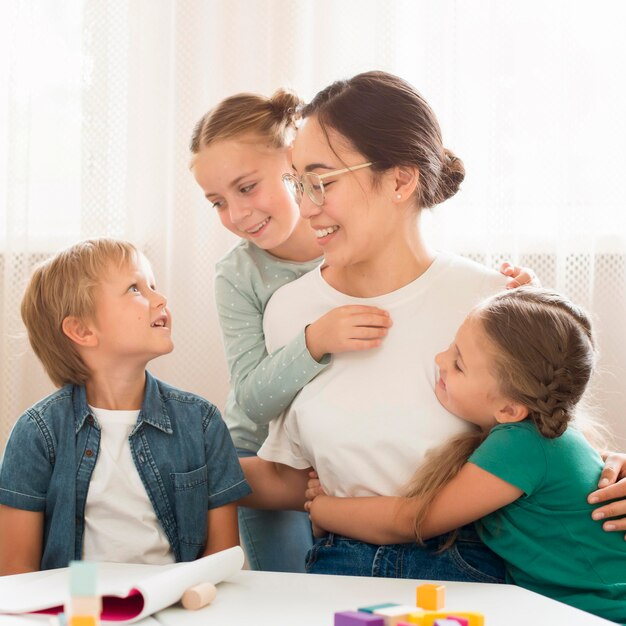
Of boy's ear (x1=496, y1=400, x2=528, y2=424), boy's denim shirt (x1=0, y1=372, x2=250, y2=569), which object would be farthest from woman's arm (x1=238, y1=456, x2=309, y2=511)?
boy's ear (x1=496, y1=400, x2=528, y2=424)

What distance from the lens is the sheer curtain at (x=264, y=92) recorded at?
8.53 ft

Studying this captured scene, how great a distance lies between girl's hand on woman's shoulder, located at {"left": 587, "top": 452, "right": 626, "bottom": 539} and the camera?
1.38 m

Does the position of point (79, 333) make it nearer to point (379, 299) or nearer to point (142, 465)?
point (142, 465)

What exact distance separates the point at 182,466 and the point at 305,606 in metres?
0.69

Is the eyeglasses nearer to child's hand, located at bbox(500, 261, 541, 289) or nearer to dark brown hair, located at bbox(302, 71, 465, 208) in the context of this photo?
dark brown hair, located at bbox(302, 71, 465, 208)

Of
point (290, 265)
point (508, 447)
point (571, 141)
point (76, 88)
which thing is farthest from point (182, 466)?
point (571, 141)

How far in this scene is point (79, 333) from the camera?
5.87ft

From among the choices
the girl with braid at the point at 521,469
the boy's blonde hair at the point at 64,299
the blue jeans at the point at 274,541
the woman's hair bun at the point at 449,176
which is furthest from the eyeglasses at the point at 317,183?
the blue jeans at the point at 274,541

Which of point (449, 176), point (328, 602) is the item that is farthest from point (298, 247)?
point (328, 602)

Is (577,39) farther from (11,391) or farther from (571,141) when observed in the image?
(11,391)

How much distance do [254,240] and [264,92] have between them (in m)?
0.82

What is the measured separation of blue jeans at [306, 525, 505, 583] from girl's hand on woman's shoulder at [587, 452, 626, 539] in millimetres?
198

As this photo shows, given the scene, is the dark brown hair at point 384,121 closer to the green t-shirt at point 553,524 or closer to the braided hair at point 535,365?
the braided hair at point 535,365

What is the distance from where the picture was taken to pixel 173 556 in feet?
5.62
